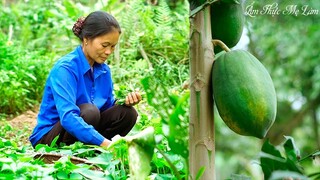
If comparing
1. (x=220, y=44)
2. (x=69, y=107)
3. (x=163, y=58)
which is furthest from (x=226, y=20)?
(x=163, y=58)

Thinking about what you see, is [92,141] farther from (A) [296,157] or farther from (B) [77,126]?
(A) [296,157]

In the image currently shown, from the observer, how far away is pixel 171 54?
5555 mm

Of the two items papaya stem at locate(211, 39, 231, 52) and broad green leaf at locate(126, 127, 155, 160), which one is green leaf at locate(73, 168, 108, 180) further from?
papaya stem at locate(211, 39, 231, 52)

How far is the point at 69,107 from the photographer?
112 inches

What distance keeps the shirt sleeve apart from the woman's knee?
69mm

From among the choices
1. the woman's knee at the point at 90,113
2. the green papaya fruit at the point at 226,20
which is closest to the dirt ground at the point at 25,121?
the woman's knee at the point at 90,113

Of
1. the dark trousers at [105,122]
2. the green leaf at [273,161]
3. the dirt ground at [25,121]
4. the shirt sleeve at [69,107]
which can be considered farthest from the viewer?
the dirt ground at [25,121]

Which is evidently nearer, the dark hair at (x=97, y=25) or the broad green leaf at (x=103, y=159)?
the broad green leaf at (x=103, y=159)

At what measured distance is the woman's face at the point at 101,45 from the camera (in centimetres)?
296

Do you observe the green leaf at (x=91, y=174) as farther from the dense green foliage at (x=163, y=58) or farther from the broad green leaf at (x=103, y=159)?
the dense green foliage at (x=163, y=58)

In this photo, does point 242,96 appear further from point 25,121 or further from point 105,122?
point 25,121

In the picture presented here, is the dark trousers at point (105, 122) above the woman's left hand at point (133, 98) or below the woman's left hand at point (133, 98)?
below

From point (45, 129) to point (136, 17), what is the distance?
111 inches

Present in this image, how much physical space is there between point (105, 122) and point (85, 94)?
0.20m
